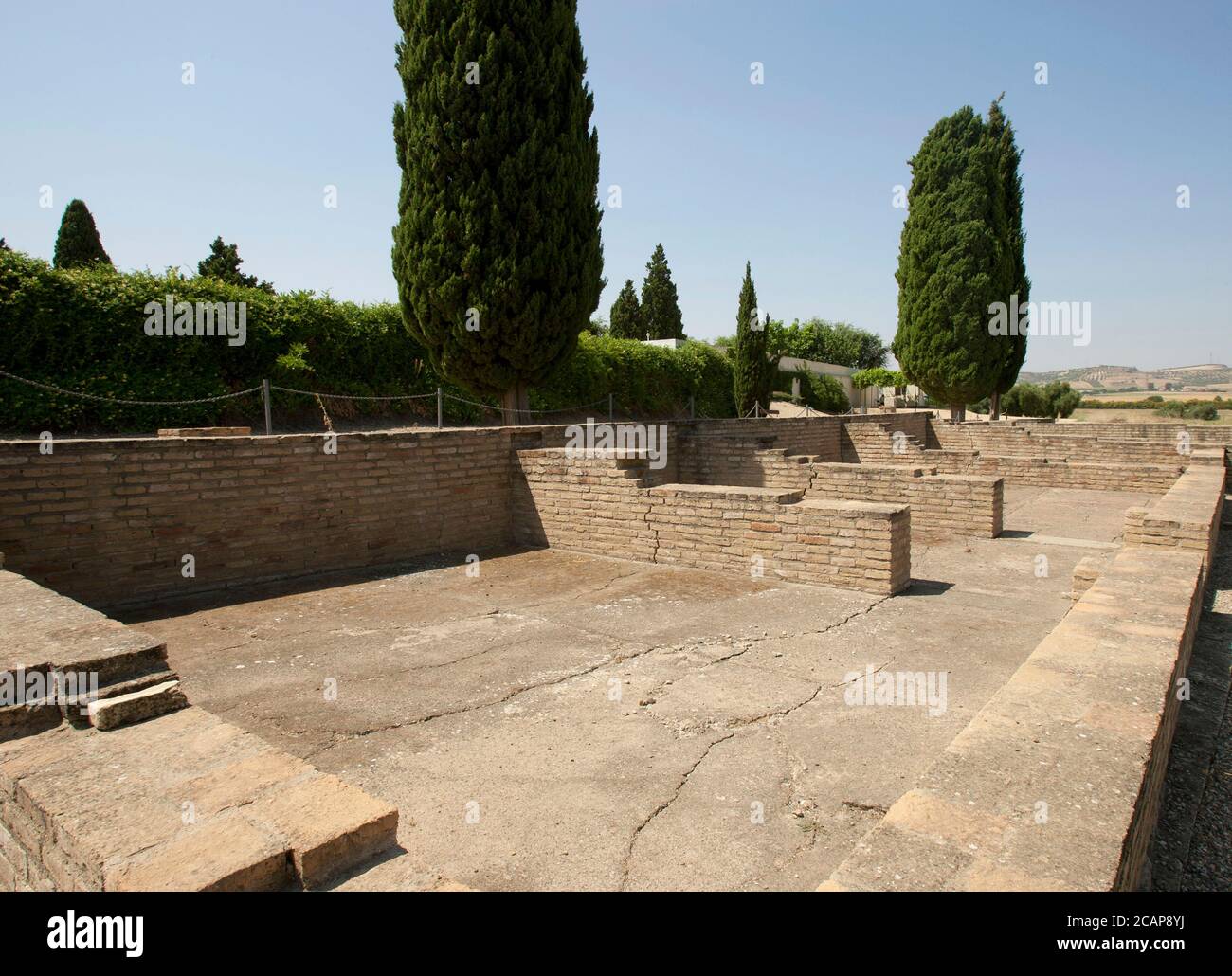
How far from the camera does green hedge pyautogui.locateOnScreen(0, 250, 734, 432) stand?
10555mm

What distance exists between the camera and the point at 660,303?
40.9 meters

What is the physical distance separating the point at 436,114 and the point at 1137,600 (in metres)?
13.4

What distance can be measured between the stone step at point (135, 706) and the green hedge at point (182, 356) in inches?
392

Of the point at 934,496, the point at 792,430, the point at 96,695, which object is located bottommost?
the point at 96,695

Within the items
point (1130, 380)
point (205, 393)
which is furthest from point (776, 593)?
point (1130, 380)

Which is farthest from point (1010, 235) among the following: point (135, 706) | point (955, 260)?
point (135, 706)

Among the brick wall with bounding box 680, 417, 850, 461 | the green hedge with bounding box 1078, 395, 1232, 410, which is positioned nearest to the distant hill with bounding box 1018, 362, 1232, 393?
the green hedge with bounding box 1078, 395, 1232, 410

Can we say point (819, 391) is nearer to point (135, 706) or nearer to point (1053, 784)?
point (1053, 784)

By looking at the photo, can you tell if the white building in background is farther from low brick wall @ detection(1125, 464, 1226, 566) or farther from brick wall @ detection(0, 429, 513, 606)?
brick wall @ detection(0, 429, 513, 606)

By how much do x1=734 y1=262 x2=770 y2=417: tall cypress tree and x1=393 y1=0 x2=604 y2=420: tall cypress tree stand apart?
11054mm

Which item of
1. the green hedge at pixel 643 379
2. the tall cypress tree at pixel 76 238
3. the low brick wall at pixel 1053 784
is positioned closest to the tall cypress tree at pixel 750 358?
the green hedge at pixel 643 379

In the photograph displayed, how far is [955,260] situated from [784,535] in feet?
67.0

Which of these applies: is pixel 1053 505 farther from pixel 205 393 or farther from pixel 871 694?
pixel 205 393

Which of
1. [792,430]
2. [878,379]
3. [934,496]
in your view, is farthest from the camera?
[878,379]
